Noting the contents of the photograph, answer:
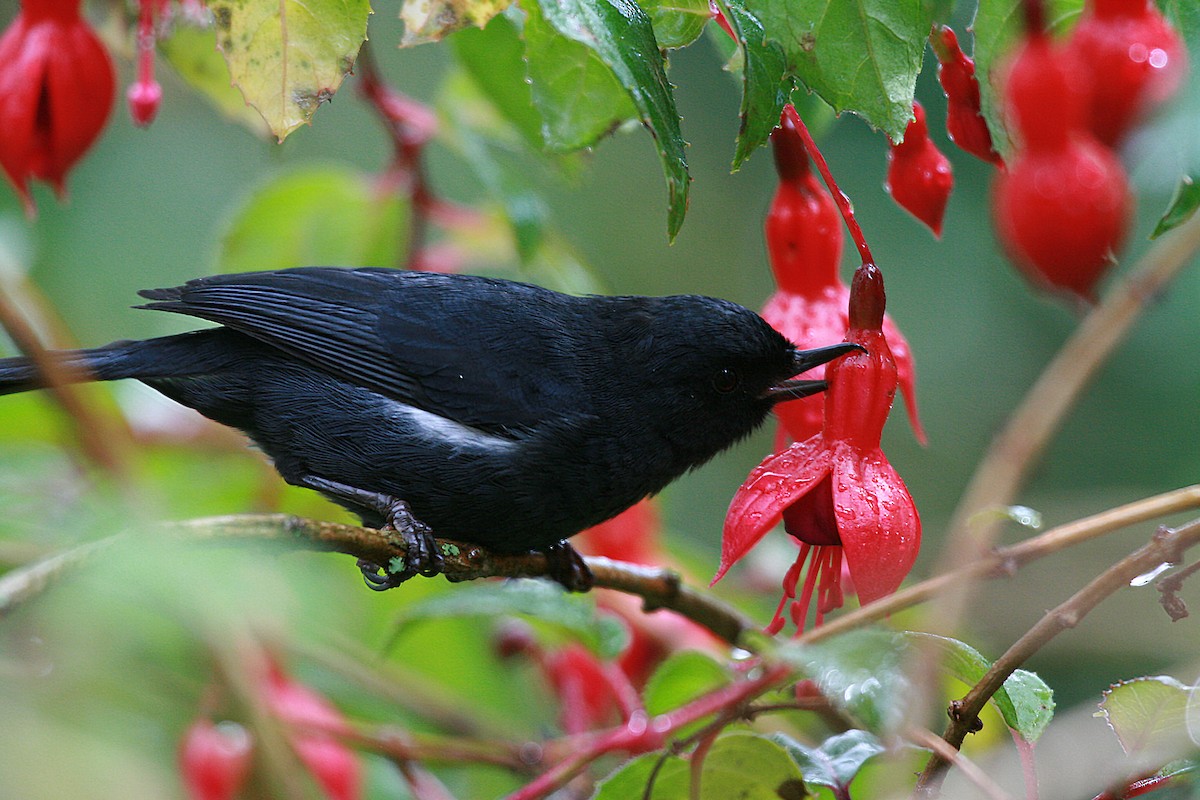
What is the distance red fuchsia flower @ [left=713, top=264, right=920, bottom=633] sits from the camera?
204 cm

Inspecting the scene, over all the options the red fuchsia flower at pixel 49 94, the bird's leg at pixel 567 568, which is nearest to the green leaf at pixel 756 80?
the red fuchsia flower at pixel 49 94

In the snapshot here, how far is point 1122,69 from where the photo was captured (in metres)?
1.37

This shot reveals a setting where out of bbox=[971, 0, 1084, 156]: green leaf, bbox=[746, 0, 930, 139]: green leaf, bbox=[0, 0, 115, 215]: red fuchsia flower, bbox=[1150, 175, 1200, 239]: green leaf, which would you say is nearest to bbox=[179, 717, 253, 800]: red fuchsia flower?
bbox=[0, 0, 115, 215]: red fuchsia flower

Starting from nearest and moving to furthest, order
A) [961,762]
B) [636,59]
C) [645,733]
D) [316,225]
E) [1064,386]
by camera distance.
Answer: [1064,386] < [961,762] < [636,59] < [645,733] < [316,225]

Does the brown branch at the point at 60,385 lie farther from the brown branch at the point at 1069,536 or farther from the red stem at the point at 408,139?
the red stem at the point at 408,139

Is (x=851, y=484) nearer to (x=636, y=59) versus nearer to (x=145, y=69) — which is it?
(x=636, y=59)

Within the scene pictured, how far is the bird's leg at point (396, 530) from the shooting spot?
2908 millimetres

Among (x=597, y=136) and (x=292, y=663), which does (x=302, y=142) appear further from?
(x=597, y=136)

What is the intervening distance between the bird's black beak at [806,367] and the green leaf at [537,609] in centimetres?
66

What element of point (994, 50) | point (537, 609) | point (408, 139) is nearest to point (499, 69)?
point (408, 139)

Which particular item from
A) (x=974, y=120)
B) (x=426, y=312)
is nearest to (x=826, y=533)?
(x=974, y=120)

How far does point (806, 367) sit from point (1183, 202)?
0.99 meters

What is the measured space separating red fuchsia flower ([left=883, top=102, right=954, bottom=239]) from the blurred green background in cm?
17

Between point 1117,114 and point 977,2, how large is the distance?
70 centimetres
